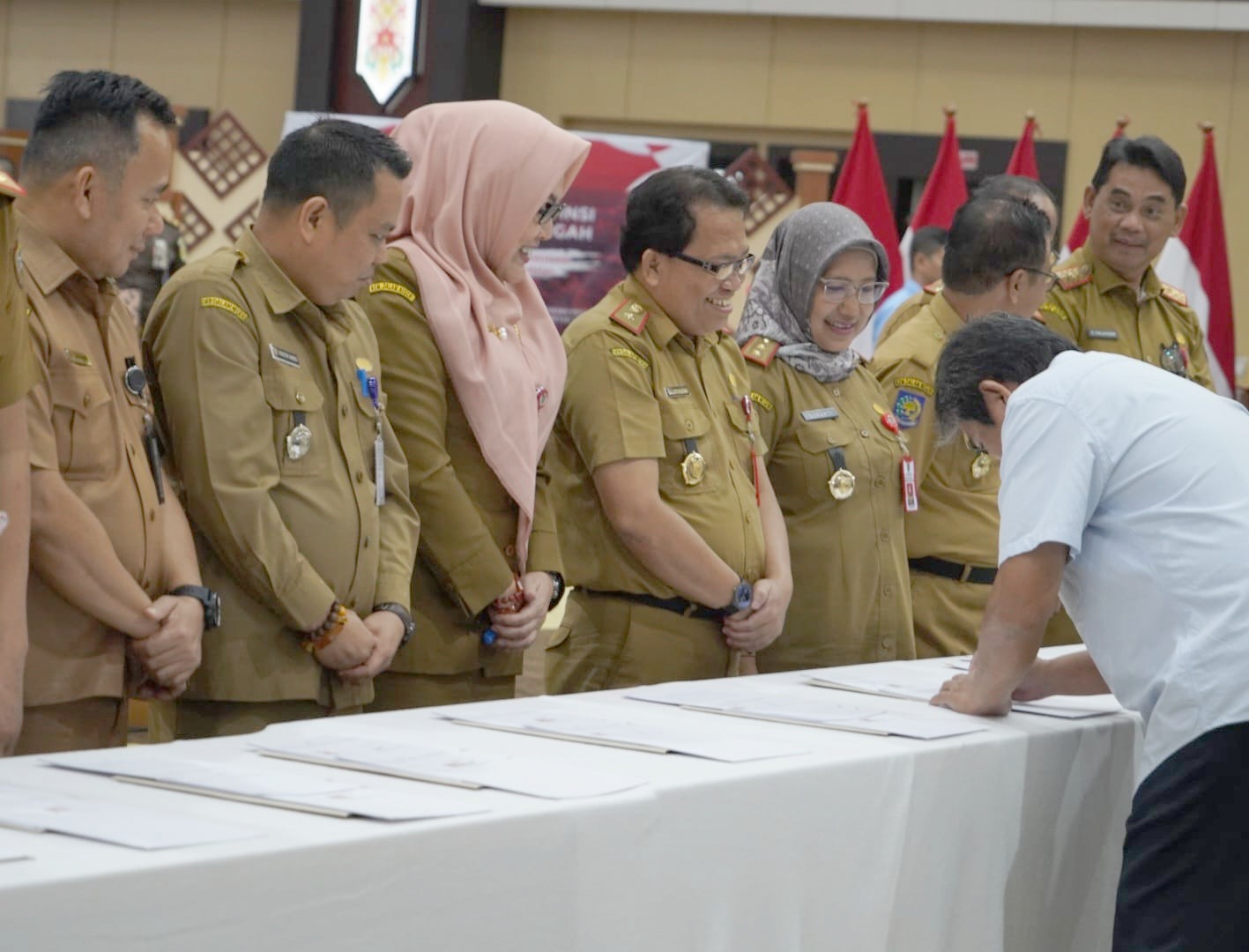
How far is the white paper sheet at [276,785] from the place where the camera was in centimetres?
162

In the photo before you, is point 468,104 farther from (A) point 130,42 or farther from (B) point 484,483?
(A) point 130,42

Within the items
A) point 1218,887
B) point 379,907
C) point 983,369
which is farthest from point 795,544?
point 379,907

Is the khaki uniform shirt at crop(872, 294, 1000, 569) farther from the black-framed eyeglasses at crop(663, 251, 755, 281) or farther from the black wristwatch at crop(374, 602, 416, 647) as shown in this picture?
the black wristwatch at crop(374, 602, 416, 647)

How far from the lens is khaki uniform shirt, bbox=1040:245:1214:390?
3982mm

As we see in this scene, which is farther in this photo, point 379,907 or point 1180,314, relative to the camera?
point 1180,314

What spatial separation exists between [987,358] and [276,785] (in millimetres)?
1231

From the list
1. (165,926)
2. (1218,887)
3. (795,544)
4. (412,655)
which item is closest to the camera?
(165,926)

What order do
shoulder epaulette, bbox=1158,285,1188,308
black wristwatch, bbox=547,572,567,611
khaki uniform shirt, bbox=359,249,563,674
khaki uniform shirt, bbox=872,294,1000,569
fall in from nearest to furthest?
khaki uniform shirt, bbox=359,249,563,674 → black wristwatch, bbox=547,572,567,611 → khaki uniform shirt, bbox=872,294,1000,569 → shoulder epaulette, bbox=1158,285,1188,308

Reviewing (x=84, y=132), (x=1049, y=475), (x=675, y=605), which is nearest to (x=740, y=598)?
(x=675, y=605)

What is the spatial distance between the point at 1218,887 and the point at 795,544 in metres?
1.27

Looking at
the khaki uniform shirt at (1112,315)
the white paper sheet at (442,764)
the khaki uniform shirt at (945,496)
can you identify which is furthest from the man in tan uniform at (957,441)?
the white paper sheet at (442,764)

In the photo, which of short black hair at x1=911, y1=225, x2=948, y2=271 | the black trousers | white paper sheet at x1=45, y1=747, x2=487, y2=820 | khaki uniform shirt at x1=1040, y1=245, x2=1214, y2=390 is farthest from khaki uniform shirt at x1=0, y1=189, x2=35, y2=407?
short black hair at x1=911, y1=225, x2=948, y2=271

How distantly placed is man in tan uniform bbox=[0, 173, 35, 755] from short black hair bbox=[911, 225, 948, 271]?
5.09 meters

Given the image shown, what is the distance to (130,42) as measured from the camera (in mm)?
10750
